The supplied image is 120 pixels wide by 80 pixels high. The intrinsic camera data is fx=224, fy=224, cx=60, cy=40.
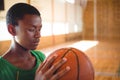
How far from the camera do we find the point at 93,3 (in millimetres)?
4695

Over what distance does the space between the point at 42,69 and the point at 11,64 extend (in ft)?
0.58

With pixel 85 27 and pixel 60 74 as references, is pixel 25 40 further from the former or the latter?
pixel 85 27

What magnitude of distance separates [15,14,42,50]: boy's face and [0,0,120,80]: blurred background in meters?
3.00

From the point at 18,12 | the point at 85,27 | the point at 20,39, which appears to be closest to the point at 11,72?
the point at 20,39

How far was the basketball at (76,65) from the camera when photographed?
0.76 metres

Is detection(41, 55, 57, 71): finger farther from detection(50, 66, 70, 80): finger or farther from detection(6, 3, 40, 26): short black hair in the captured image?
detection(6, 3, 40, 26): short black hair

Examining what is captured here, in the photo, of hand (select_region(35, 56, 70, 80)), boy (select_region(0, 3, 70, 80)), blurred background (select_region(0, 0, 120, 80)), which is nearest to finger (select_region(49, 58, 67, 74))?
hand (select_region(35, 56, 70, 80))

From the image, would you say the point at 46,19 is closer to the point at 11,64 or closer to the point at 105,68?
the point at 105,68

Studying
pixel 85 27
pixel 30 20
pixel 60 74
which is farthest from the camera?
pixel 85 27

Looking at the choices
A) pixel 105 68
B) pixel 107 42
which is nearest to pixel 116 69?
pixel 105 68

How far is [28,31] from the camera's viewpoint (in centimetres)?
85

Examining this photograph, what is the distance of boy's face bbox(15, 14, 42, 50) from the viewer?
2.78ft

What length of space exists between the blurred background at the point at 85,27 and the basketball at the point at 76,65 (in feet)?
9.99

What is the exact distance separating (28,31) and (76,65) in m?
0.22
